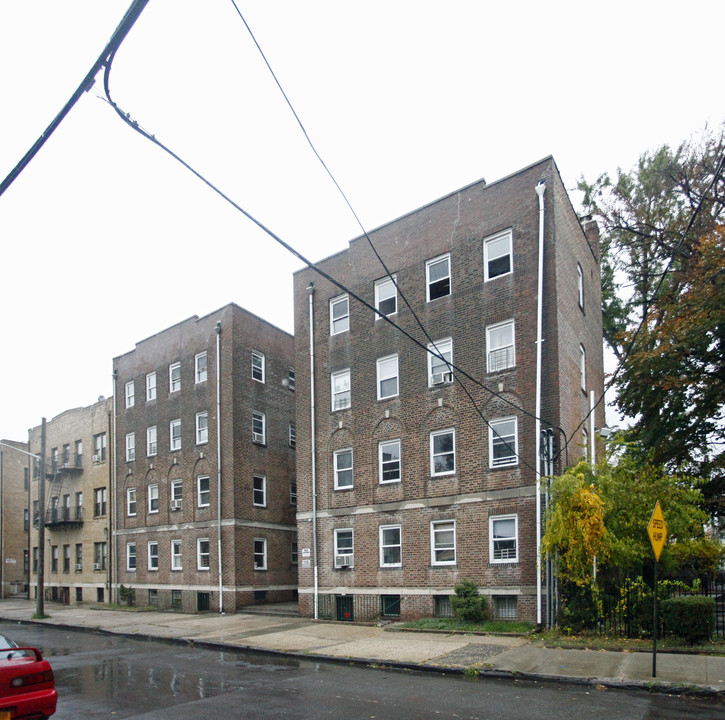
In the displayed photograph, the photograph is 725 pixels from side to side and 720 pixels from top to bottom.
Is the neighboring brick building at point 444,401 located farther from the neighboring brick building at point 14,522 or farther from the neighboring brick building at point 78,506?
the neighboring brick building at point 14,522

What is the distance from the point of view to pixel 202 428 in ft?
105

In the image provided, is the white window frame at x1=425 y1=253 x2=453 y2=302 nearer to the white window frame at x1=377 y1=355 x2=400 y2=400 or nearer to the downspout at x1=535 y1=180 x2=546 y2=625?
the white window frame at x1=377 y1=355 x2=400 y2=400

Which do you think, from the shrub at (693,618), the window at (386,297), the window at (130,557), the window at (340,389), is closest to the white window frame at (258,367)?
the window at (340,389)

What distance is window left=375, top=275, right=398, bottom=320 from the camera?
975 inches

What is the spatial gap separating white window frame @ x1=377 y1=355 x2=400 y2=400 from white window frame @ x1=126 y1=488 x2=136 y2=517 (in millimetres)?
17208

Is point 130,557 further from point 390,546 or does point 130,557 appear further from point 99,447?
point 390,546

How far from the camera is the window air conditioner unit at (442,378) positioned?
2267 centimetres

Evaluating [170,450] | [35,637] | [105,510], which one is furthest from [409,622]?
[105,510]

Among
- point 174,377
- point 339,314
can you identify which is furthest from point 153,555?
point 339,314

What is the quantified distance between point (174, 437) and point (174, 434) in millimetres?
151

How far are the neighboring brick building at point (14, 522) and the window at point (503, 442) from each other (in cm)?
3839

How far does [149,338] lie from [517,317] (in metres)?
21.1

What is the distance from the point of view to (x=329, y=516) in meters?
25.3

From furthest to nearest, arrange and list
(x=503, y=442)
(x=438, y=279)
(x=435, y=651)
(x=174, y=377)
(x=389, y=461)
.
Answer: (x=174, y=377)
(x=389, y=461)
(x=438, y=279)
(x=503, y=442)
(x=435, y=651)
